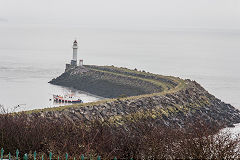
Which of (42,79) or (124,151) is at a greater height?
(124,151)

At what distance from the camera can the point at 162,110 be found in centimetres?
2516

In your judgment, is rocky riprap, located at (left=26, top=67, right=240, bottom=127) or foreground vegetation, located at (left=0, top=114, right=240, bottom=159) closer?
foreground vegetation, located at (left=0, top=114, right=240, bottom=159)

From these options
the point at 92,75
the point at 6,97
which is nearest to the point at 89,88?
the point at 92,75

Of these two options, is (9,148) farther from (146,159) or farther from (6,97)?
(6,97)

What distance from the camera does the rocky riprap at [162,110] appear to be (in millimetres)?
21203

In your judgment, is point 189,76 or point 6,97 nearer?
point 6,97

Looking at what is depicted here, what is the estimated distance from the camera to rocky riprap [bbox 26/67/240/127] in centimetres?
2120

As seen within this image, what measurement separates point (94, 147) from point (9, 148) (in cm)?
195

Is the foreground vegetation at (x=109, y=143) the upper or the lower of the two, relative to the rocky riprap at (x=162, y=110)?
upper

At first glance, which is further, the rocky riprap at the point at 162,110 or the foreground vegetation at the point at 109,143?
the rocky riprap at the point at 162,110

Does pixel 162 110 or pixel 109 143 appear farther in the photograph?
pixel 162 110

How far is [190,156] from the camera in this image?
31.5ft

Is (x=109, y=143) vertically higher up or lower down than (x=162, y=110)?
higher up

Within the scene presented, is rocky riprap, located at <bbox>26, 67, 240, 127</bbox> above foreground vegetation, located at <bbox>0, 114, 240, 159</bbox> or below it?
below
